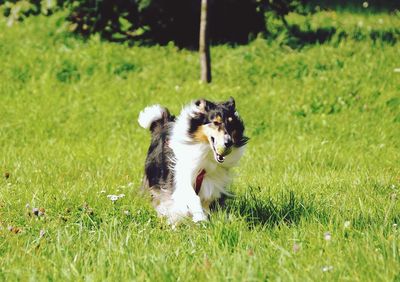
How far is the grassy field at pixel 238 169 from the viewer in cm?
336

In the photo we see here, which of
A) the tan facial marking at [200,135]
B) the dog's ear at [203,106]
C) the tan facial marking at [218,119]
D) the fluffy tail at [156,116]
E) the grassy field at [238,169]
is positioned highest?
the dog's ear at [203,106]

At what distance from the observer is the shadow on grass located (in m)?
4.26

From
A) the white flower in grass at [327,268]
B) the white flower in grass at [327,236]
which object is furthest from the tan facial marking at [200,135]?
the white flower in grass at [327,268]

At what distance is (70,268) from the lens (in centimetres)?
329

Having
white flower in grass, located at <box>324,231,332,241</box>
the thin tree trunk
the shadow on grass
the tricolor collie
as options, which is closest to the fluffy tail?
the tricolor collie

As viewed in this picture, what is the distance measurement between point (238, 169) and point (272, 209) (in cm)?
198

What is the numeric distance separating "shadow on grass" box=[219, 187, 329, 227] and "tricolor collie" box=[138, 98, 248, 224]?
0.56ft

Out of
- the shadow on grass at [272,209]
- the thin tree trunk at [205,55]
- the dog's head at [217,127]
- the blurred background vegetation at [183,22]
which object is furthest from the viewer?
the blurred background vegetation at [183,22]

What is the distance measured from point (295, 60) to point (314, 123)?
1866 mm

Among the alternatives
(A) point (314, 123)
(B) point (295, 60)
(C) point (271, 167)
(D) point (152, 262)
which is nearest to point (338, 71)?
(B) point (295, 60)

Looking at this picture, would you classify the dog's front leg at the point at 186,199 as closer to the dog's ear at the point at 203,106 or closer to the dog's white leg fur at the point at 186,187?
the dog's white leg fur at the point at 186,187

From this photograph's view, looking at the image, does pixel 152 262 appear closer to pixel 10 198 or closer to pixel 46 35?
pixel 10 198

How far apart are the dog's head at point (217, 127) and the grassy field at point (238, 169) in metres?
0.40

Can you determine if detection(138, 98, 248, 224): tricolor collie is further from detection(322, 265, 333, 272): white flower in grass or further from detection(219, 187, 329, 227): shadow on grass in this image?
detection(322, 265, 333, 272): white flower in grass
